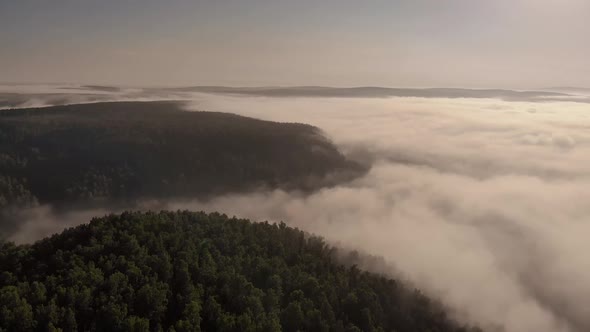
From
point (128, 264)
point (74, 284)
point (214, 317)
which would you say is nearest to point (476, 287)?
point (214, 317)

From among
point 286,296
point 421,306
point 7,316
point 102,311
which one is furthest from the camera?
point 421,306

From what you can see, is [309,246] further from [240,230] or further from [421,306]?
[421,306]

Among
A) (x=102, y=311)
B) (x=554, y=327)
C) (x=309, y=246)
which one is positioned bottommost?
(x=554, y=327)

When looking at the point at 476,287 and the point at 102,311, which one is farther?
the point at 476,287

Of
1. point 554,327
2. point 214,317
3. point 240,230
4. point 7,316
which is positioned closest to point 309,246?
point 240,230

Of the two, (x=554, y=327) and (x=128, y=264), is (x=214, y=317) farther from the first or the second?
(x=554, y=327)

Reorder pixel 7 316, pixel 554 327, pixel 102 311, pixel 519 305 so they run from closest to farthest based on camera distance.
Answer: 1. pixel 7 316
2. pixel 102 311
3. pixel 554 327
4. pixel 519 305

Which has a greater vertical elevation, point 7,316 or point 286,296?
point 7,316
